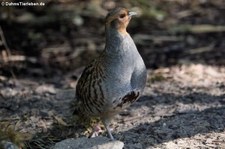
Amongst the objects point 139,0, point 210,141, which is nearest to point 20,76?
point 139,0

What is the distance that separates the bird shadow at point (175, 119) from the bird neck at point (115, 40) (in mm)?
790

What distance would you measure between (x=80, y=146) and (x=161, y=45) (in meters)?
3.68

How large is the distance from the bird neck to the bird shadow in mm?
790

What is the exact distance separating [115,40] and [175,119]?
110cm

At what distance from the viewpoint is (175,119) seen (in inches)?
206

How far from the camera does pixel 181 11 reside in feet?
29.6

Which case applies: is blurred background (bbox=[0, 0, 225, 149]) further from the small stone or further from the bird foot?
the small stone

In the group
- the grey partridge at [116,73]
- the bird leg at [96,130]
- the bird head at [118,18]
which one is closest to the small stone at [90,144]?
the grey partridge at [116,73]

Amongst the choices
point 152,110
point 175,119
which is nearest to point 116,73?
point 175,119

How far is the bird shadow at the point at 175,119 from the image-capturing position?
4.86 m

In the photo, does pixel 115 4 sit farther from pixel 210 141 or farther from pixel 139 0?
pixel 210 141

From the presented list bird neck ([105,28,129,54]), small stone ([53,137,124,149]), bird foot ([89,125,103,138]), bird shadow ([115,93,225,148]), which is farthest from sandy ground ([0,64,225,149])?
bird neck ([105,28,129,54])

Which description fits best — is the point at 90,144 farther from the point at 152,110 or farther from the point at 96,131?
the point at 152,110

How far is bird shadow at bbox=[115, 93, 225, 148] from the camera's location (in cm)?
486
